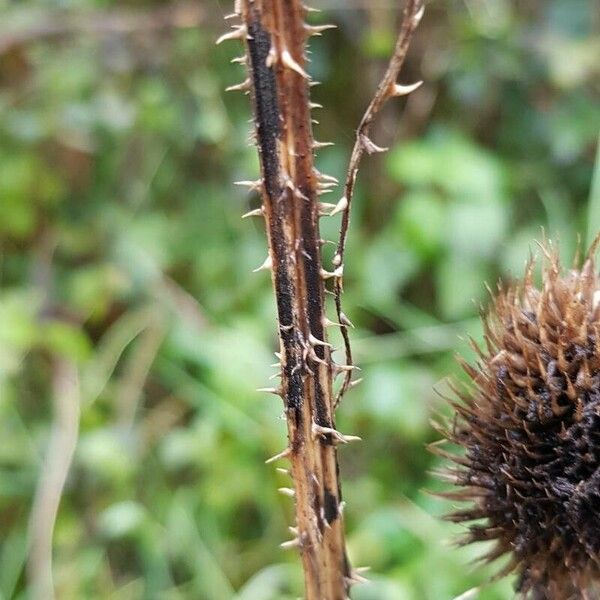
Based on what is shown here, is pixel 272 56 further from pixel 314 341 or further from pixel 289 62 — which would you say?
pixel 314 341

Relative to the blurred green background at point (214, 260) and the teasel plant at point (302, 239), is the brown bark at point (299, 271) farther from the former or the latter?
the blurred green background at point (214, 260)

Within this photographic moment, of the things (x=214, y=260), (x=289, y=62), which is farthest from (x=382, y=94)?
(x=214, y=260)

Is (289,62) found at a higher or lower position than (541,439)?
higher

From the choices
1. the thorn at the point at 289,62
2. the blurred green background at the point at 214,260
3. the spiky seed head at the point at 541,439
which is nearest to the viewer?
the thorn at the point at 289,62

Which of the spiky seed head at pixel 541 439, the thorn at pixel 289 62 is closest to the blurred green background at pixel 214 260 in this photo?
the spiky seed head at pixel 541 439

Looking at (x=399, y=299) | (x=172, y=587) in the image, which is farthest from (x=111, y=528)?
(x=399, y=299)

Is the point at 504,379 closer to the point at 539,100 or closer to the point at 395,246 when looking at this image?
the point at 395,246

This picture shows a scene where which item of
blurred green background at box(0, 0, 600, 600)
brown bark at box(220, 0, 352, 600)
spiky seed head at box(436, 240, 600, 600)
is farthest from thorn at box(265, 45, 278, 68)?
blurred green background at box(0, 0, 600, 600)
